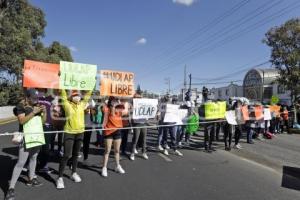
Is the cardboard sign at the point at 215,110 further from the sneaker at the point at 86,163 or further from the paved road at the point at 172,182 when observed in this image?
the sneaker at the point at 86,163

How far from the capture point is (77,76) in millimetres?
8320

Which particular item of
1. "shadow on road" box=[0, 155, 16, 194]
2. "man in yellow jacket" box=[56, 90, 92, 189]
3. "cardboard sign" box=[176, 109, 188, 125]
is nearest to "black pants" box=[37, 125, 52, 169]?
"shadow on road" box=[0, 155, 16, 194]

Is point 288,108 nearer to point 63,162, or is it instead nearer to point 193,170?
point 193,170

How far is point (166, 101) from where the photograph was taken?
11180 mm

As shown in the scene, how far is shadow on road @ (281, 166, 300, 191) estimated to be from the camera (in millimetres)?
7594

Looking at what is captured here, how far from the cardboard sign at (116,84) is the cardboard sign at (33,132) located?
2.59 m

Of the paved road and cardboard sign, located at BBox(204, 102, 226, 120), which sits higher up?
cardboard sign, located at BBox(204, 102, 226, 120)

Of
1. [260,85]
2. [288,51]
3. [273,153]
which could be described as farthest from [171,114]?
[260,85]

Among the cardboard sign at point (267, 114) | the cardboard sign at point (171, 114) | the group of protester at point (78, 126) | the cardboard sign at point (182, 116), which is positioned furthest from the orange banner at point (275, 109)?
the cardboard sign at point (171, 114)

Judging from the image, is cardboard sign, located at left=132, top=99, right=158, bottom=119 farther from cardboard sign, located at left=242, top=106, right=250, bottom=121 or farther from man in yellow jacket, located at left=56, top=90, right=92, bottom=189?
cardboard sign, located at left=242, top=106, right=250, bottom=121

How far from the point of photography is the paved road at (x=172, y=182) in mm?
6383

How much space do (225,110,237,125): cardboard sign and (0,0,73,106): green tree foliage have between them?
67.8 ft

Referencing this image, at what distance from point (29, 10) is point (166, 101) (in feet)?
92.2

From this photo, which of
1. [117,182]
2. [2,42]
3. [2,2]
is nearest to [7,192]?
[117,182]
